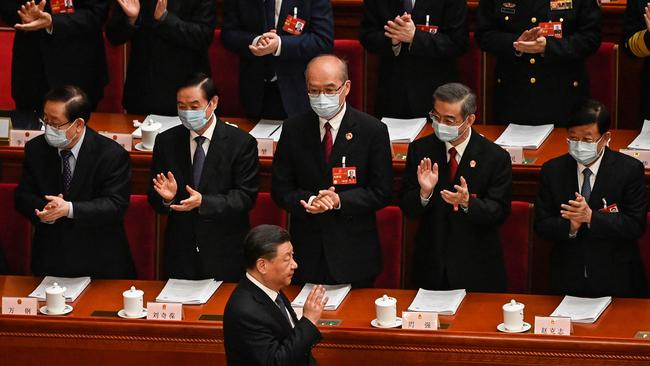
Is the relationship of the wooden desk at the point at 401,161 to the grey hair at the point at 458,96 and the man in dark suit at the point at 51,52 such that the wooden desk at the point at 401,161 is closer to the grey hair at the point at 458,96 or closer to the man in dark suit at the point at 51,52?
the man in dark suit at the point at 51,52

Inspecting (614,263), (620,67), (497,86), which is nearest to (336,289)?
(614,263)

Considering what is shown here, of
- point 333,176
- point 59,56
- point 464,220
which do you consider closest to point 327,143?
point 333,176

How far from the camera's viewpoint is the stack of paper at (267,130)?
578 centimetres

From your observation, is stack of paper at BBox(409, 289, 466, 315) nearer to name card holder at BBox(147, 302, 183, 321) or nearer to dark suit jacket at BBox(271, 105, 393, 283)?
dark suit jacket at BBox(271, 105, 393, 283)

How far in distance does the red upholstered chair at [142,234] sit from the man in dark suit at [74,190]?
0.26 m

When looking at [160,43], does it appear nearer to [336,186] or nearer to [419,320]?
[336,186]

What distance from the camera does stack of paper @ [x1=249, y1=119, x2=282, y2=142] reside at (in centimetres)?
578

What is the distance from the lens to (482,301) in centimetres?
493

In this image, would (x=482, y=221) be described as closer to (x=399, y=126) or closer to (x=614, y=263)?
(x=614, y=263)

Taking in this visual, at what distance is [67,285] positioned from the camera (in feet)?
16.7

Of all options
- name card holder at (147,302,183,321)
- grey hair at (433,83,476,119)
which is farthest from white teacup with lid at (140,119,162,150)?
grey hair at (433,83,476,119)

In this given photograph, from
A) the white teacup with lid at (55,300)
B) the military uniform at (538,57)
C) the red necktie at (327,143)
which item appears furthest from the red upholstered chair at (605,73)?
the white teacup with lid at (55,300)

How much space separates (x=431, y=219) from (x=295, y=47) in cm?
103

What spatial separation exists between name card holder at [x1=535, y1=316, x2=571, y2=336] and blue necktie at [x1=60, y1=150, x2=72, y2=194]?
1682mm
